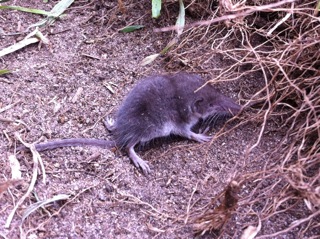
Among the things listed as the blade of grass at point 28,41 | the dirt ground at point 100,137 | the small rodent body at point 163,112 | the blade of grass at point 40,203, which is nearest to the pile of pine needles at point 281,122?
the dirt ground at point 100,137

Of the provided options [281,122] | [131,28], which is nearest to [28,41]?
[131,28]

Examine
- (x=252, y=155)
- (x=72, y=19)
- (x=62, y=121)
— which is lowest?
(x=252, y=155)

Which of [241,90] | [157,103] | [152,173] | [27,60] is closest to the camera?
[152,173]

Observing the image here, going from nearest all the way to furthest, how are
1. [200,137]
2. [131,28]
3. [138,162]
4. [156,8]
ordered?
1. [138,162]
2. [200,137]
3. [156,8]
4. [131,28]

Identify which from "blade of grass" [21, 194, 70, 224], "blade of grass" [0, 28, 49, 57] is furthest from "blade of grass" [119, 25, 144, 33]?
"blade of grass" [21, 194, 70, 224]

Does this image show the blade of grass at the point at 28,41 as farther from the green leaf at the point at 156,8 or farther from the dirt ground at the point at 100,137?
the green leaf at the point at 156,8

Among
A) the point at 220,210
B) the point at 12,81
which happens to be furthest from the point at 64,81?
the point at 220,210

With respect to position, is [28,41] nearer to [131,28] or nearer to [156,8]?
[131,28]

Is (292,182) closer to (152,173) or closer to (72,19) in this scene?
(152,173)
